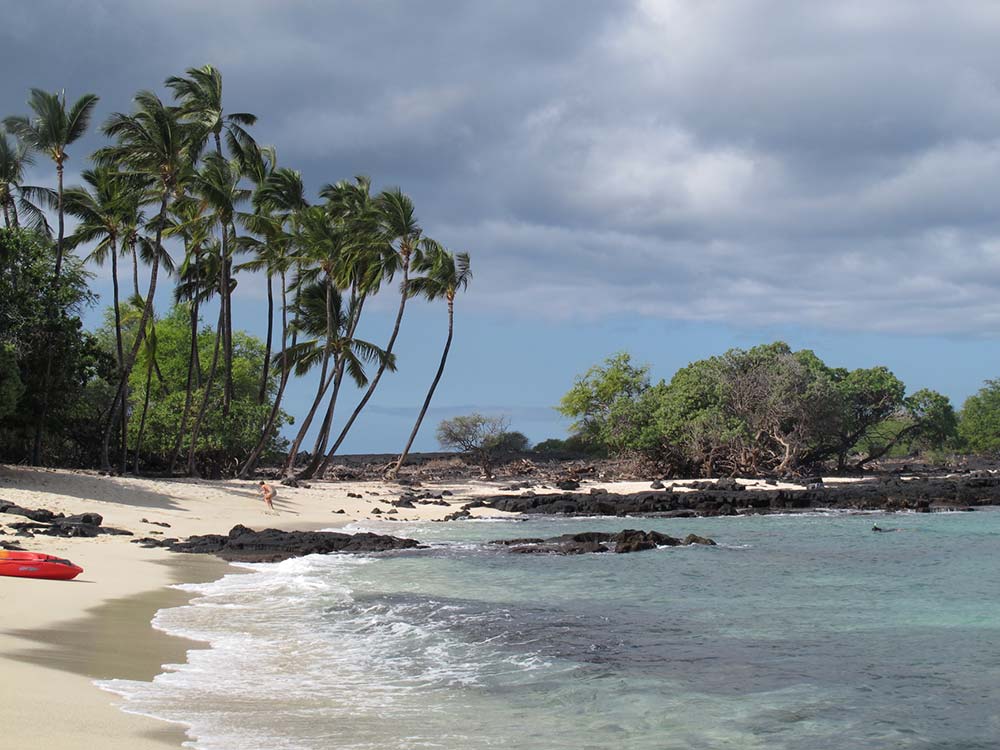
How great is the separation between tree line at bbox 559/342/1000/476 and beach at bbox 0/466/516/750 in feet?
75.7

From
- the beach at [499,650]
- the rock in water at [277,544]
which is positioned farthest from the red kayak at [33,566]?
the rock in water at [277,544]

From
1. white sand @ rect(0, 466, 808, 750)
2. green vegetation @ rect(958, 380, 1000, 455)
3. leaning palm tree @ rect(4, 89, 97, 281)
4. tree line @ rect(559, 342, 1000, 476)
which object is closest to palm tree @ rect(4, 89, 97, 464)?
leaning palm tree @ rect(4, 89, 97, 281)

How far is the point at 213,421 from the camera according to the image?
36781mm

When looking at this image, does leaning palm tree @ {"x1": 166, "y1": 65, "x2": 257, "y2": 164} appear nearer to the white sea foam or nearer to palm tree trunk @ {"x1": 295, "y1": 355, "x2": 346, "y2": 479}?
palm tree trunk @ {"x1": 295, "y1": 355, "x2": 346, "y2": 479}

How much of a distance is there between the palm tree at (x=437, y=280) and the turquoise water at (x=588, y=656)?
81.1 ft

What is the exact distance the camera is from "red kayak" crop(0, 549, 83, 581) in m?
12.1

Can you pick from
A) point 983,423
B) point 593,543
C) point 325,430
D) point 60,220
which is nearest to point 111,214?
point 60,220

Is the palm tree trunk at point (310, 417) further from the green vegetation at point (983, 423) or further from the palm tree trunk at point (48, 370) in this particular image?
the green vegetation at point (983, 423)

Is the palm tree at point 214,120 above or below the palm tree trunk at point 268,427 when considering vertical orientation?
above

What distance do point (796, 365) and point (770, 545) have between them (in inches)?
1139

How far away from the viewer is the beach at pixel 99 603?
19.2ft

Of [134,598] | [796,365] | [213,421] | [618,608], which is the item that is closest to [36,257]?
[213,421]

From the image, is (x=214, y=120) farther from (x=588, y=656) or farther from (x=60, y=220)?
(x=588, y=656)

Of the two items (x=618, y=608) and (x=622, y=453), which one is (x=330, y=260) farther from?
(x=618, y=608)
